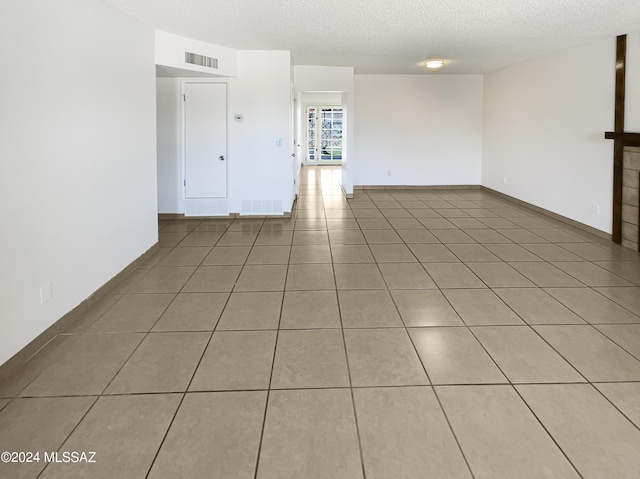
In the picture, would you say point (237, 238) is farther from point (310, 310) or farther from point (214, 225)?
point (310, 310)

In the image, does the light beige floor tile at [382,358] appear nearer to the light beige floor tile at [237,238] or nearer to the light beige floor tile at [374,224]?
the light beige floor tile at [237,238]

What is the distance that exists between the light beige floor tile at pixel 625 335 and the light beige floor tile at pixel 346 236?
3283 millimetres

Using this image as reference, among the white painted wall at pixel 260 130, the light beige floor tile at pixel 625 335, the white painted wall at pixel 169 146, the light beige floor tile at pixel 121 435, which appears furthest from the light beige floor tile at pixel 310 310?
the white painted wall at pixel 169 146

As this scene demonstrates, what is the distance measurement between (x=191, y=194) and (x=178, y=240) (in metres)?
1.77

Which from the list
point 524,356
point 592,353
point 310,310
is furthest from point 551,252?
point 310,310

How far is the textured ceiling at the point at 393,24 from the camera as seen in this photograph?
4852mm

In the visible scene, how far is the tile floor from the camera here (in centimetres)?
211

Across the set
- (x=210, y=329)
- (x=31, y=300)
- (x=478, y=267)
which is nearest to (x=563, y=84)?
(x=478, y=267)

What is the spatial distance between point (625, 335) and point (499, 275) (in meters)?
1.54

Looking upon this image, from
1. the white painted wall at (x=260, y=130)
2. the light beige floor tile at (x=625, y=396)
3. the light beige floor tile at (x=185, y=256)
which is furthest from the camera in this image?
the white painted wall at (x=260, y=130)

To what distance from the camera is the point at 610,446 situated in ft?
7.09

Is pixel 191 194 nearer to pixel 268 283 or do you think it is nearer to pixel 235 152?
pixel 235 152

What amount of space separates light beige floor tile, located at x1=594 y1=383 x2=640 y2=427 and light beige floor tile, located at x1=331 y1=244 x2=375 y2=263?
2970mm

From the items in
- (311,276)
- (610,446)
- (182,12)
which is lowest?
(610,446)
